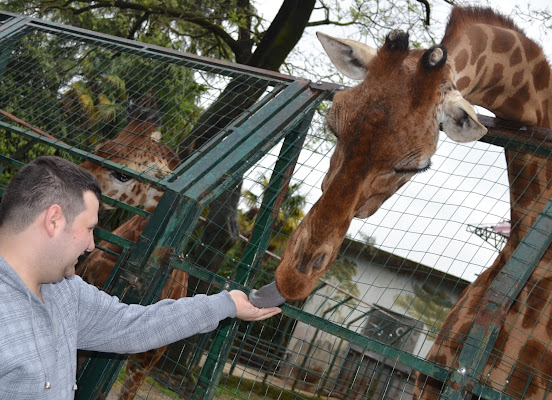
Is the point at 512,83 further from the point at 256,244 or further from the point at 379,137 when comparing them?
the point at 256,244

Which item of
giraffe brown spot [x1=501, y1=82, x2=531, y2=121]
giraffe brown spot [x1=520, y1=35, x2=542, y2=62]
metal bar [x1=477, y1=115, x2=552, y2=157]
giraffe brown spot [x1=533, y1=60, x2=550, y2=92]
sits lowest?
metal bar [x1=477, y1=115, x2=552, y2=157]

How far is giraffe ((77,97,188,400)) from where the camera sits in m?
4.76

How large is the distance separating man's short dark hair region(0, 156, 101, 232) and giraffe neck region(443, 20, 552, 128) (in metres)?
2.16

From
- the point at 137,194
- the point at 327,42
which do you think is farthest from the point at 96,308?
the point at 137,194

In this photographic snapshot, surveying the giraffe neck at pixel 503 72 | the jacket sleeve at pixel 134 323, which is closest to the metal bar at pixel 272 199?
the jacket sleeve at pixel 134 323

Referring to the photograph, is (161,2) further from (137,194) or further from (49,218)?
(49,218)

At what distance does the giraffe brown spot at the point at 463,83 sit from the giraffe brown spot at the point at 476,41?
117 millimetres

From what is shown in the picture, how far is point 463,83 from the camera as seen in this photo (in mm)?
3400

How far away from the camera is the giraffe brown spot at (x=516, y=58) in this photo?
3.67 metres

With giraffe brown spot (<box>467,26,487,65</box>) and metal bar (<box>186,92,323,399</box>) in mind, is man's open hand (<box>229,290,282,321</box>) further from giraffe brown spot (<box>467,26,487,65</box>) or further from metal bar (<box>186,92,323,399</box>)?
giraffe brown spot (<box>467,26,487,65</box>)

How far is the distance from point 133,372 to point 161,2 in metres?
8.20

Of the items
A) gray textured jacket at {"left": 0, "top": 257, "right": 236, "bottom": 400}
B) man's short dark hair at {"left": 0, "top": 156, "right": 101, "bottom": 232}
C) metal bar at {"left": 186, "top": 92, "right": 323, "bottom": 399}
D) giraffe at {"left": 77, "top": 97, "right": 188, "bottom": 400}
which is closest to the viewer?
gray textured jacket at {"left": 0, "top": 257, "right": 236, "bottom": 400}

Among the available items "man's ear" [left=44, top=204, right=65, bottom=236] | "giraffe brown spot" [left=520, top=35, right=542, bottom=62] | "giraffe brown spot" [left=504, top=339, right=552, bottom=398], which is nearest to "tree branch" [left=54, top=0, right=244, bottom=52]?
"giraffe brown spot" [left=520, top=35, right=542, bottom=62]

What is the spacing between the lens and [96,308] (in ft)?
7.76
